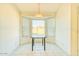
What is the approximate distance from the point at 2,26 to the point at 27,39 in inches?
15.6

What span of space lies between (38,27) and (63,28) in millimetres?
362

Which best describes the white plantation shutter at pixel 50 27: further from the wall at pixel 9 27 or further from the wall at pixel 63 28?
the wall at pixel 9 27

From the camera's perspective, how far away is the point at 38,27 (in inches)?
62.6

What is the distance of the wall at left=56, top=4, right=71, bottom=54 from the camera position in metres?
1.50

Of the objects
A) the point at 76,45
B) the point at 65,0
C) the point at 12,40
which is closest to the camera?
the point at 65,0

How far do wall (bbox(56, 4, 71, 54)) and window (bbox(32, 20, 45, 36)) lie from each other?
0.22 m

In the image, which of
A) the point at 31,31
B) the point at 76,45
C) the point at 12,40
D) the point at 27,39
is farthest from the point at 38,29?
the point at 76,45

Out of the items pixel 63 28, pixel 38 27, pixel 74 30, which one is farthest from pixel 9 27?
pixel 74 30

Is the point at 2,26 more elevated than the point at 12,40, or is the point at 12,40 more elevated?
the point at 2,26

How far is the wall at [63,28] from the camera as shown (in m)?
1.50

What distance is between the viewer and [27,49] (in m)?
1.58

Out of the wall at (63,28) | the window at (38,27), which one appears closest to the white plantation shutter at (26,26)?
the window at (38,27)

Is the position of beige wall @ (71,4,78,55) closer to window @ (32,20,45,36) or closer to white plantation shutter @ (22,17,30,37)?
window @ (32,20,45,36)

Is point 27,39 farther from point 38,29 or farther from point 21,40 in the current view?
point 38,29
